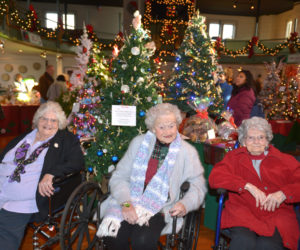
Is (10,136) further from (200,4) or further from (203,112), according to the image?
(200,4)

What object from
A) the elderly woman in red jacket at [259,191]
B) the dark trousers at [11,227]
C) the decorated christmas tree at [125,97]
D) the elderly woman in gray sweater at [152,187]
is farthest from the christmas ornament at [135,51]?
the dark trousers at [11,227]

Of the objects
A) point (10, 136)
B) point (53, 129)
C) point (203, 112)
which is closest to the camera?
point (53, 129)

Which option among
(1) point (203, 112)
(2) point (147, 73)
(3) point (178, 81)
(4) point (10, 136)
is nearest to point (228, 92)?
(3) point (178, 81)

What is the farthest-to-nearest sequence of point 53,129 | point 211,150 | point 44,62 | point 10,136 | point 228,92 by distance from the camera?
point 44,62, point 10,136, point 228,92, point 211,150, point 53,129

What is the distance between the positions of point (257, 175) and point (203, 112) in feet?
5.35

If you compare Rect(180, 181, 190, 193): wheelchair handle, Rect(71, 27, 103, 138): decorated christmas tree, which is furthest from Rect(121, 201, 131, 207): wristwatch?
Rect(71, 27, 103, 138): decorated christmas tree

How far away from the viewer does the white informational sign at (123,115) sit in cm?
292

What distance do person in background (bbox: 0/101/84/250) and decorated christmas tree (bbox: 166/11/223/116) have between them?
308 centimetres

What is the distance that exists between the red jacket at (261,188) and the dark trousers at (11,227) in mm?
1500

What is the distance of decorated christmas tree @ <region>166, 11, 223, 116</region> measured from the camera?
5.13 meters

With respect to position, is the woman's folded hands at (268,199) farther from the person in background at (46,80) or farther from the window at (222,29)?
the window at (222,29)

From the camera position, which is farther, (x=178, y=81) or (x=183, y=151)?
(x=178, y=81)

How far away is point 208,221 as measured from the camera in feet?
10.7

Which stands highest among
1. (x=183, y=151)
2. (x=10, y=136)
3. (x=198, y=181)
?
(x=183, y=151)
